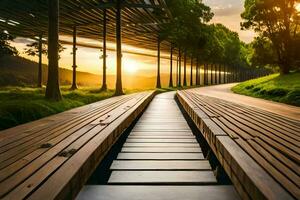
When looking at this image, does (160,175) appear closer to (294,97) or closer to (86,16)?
(294,97)

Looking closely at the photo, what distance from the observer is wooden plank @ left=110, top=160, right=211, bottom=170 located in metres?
5.30

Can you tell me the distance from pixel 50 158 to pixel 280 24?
34.3 meters

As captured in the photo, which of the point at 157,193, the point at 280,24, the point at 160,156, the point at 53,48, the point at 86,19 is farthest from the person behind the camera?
the point at 280,24

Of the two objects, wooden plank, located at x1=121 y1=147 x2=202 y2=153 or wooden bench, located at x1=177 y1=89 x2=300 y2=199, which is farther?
wooden plank, located at x1=121 y1=147 x2=202 y2=153

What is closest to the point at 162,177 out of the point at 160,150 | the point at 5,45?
the point at 160,150

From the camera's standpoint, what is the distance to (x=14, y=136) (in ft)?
18.1

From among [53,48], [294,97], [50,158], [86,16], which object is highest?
[86,16]

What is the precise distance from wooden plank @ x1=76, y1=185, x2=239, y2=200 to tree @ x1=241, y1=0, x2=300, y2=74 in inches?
1253

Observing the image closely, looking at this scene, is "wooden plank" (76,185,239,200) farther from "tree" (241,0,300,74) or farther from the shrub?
"tree" (241,0,300,74)

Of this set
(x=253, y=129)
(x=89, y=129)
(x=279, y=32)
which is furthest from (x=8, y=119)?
(x=279, y=32)

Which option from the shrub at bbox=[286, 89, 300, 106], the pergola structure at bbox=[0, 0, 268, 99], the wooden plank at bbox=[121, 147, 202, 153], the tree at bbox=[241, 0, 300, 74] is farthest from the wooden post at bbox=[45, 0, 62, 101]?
the tree at bbox=[241, 0, 300, 74]

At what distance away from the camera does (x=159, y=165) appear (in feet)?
17.8

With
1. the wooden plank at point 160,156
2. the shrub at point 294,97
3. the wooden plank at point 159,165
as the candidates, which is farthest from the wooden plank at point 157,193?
the shrub at point 294,97

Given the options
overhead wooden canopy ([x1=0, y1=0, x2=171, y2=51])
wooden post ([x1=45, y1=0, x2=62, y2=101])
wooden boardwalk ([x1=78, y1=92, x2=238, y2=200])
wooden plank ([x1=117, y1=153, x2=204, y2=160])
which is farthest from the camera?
overhead wooden canopy ([x1=0, y1=0, x2=171, y2=51])
